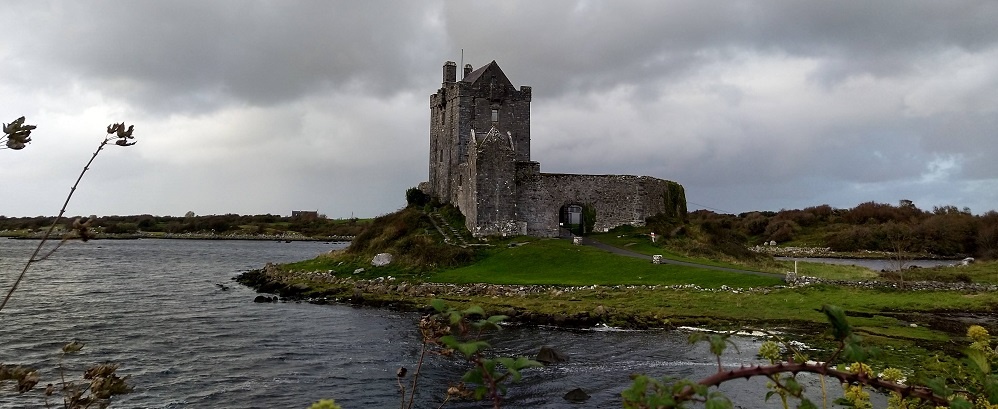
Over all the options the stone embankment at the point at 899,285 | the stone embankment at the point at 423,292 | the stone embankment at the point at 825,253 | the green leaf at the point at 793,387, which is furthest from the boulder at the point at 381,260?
the stone embankment at the point at 825,253

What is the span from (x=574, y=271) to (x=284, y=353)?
16085mm

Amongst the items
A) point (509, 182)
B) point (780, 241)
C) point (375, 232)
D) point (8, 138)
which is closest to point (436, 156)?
point (375, 232)

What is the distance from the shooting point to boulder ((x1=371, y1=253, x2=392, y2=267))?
39.9 metres

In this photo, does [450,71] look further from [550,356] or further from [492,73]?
[550,356]

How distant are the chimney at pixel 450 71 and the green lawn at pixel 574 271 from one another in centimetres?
1519

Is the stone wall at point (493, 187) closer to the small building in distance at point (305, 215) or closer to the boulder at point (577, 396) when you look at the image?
the boulder at point (577, 396)

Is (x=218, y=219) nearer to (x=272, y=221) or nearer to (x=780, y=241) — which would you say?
(x=272, y=221)

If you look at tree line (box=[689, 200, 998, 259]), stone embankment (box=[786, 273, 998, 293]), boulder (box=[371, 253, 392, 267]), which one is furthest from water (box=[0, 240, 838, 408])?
tree line (box=[689, 200, 998, 259])

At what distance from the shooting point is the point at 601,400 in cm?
1633

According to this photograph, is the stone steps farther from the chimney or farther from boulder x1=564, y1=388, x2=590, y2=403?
boulder x1=564, y1=388, x2=590, y2=403

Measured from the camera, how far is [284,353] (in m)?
22.4

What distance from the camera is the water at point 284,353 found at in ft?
56.7

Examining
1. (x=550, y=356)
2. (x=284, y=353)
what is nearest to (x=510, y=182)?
(x=284, y=353)

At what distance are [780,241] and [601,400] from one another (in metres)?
79.8
